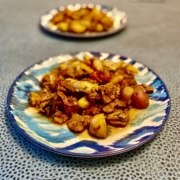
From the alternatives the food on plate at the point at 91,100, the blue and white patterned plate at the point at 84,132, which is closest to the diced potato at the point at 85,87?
the food on plate at the point at 91,100

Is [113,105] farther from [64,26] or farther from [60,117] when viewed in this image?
[64,26]

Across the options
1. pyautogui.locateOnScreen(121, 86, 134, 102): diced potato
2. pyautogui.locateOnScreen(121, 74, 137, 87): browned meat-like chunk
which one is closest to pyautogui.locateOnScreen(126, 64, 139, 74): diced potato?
pyautogui.locateOnScreen(121, 74, 137, 87): browned meat-like chunk

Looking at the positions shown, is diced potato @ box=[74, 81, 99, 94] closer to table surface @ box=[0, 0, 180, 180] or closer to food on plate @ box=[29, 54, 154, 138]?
food on plate @ box=[29, 54, 154, 138]

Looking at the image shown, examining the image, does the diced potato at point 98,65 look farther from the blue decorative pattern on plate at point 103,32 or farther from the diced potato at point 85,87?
the blue decorative pattern on plate at point 103,32

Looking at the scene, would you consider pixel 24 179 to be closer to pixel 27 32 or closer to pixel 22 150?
pixel 22 150

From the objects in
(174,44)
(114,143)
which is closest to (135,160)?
(114,143)

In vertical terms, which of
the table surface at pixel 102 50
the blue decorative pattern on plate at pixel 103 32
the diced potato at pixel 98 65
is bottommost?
the table surface at pixel 102 50
